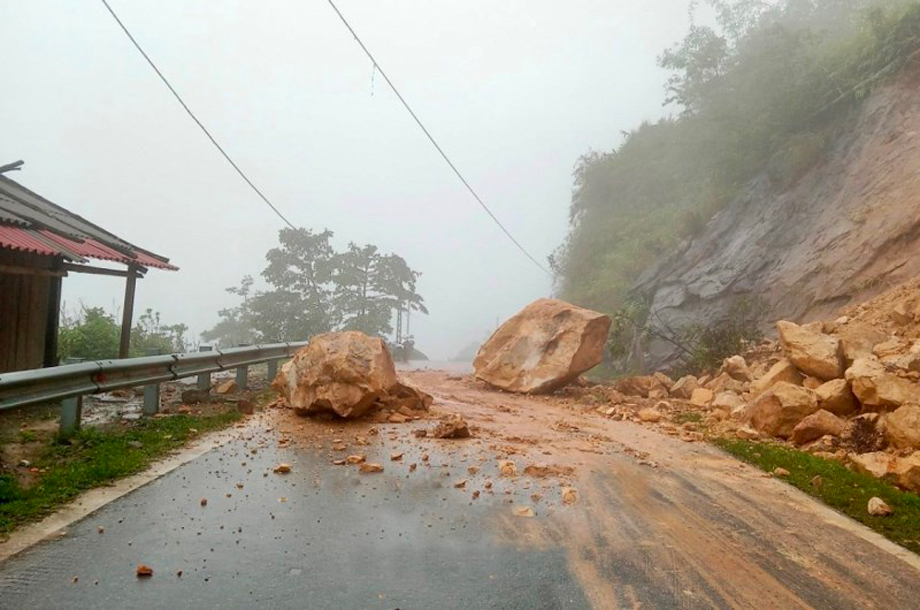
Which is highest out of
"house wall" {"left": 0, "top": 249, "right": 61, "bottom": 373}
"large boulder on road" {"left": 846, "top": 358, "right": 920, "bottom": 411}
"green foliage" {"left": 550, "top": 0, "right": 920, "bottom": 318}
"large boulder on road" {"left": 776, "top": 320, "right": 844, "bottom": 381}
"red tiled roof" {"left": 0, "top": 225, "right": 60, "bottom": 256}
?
"green foliage" {"left": 550, "top": 0, "right": 920, "bottom": 318}

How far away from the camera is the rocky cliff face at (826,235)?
12266 mm

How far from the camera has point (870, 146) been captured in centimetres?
1477

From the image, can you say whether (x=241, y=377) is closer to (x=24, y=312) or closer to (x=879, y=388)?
(x=24, y=312)

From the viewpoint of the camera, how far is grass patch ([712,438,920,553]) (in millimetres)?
4238

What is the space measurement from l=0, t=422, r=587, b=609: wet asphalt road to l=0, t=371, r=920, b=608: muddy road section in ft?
0.04

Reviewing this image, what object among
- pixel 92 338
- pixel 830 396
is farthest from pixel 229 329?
pixel 830 396

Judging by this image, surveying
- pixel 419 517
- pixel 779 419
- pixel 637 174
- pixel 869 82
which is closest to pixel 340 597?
pixel 419 517

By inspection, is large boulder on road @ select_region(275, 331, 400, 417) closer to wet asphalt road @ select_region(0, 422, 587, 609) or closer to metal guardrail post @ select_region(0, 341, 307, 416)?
metal guardrail post @ select_region(0, 341, 307, 416)

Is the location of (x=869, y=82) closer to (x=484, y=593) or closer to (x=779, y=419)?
(x=779, y=419)

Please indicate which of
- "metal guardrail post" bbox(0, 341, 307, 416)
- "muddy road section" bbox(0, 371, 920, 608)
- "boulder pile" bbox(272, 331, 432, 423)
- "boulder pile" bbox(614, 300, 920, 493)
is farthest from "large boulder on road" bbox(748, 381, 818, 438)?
"metal guardrail post" bbox(0, 341, 307, 416)

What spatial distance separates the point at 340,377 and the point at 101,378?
2.66 metres

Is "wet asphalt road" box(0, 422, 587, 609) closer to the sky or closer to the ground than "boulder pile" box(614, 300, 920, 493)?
closer to the ground

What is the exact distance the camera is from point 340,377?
25.3ft

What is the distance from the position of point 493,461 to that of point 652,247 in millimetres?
19719
